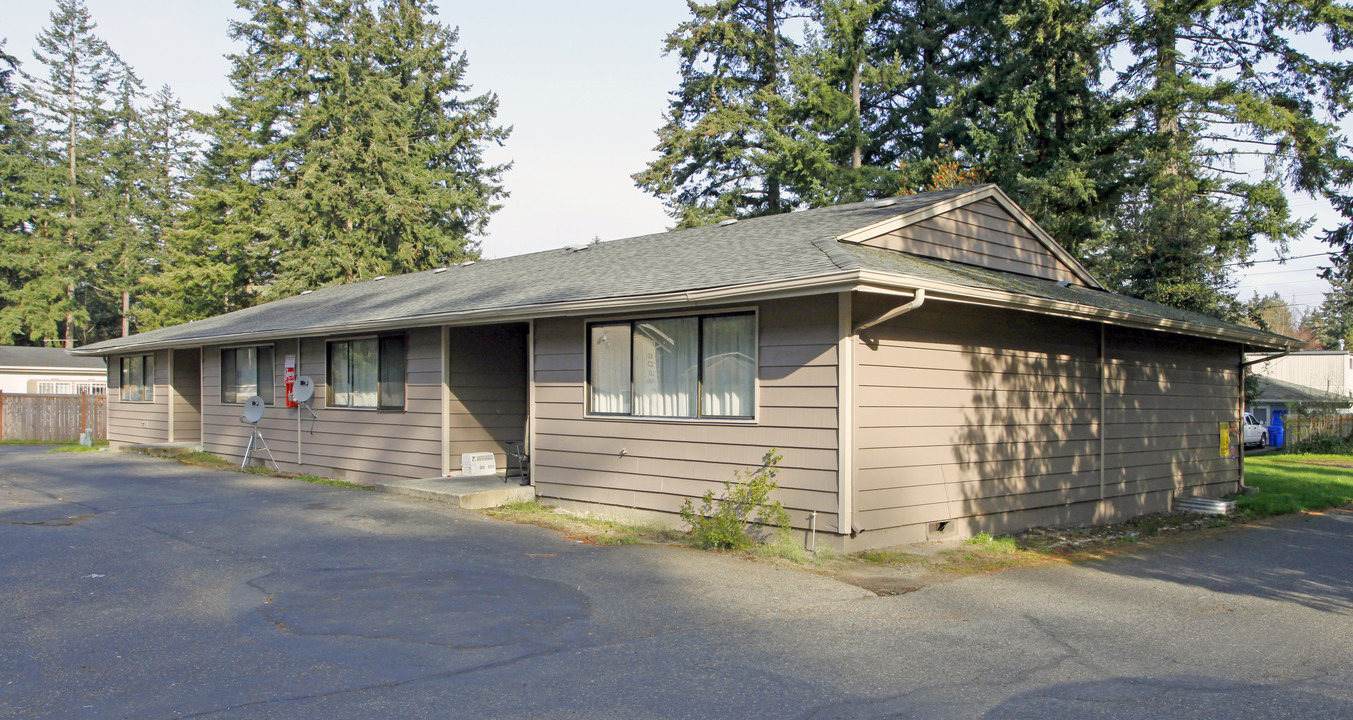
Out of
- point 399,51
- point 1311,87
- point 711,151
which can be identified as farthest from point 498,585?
point 399,51

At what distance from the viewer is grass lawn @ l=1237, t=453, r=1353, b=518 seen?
1346cm

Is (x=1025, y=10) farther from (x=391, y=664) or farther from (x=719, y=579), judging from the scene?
(x=391, y=664)

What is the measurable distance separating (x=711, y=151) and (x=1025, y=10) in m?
11.0

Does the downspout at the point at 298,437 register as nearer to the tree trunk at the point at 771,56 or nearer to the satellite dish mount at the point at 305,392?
the satellite dish mount at the point at 305,392

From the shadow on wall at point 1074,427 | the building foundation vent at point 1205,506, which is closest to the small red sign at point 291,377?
the shadow on wall at point 1074,427

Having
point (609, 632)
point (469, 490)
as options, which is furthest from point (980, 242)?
point (609, 632)

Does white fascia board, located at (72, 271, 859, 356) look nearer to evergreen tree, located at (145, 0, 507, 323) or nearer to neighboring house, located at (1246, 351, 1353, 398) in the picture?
evergreen tree, located at (145, 0, 507, 323)

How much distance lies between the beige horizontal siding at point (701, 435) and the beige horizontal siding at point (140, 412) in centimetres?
1362

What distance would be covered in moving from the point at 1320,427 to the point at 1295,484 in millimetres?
14168

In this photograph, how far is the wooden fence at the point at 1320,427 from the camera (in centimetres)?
2798

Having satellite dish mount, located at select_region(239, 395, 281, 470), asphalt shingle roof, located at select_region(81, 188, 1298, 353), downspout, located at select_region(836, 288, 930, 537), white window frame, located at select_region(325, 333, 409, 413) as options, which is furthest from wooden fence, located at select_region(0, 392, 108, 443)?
downspout, located at select_region(836, 288, 930, 537)

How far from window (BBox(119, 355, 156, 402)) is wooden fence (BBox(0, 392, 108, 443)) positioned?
7.67m

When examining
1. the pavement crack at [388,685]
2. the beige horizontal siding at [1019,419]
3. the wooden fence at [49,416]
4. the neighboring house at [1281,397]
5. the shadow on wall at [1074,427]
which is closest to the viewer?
the pavement crack at [388,685]

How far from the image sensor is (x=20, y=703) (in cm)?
463
